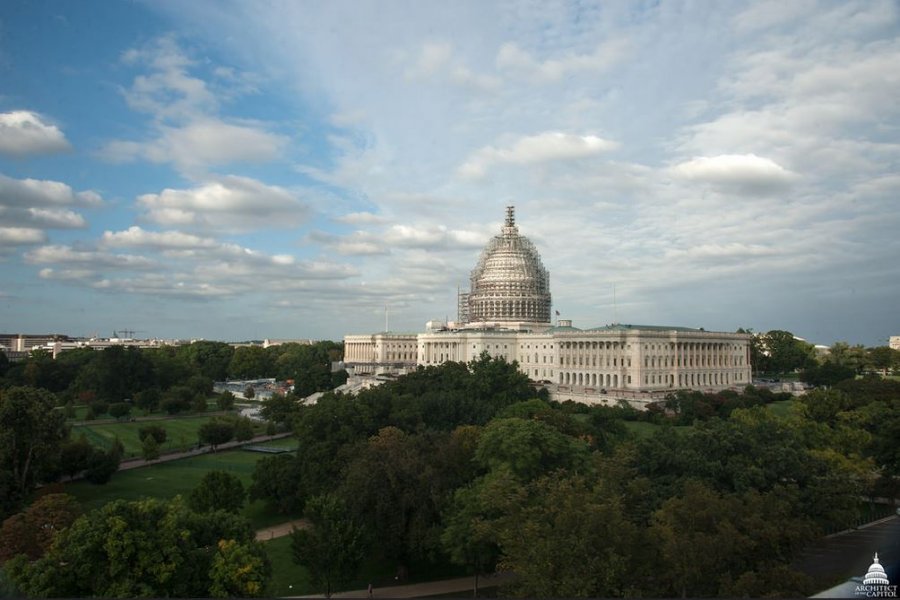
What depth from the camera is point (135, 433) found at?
7300 centimetres

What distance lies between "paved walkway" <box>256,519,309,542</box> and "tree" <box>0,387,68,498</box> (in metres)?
13.5

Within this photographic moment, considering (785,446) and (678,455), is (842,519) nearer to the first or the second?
(785,446)

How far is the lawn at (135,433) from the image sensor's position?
64062 mm

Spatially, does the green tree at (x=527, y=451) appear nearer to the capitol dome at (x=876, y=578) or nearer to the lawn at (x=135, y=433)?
the capitol dome at (x=876, y=578)

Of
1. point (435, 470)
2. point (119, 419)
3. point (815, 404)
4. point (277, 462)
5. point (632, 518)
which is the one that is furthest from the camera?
point (119, 419)

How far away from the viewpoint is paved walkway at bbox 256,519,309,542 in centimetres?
3791

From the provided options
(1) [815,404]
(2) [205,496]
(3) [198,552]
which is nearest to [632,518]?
(3) [198,552]

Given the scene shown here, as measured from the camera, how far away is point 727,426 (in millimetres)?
33594

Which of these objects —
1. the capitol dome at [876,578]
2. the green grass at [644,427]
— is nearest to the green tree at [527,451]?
the capitol dome at [876,578]

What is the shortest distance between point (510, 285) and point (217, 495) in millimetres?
102146

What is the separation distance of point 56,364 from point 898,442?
110 m

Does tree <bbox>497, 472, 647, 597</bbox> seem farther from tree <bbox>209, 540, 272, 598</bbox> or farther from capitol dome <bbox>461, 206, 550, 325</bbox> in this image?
capitol dome <bbox>461, 206, 550, 325</bbox>

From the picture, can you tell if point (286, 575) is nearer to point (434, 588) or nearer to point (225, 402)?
point (434, 588)

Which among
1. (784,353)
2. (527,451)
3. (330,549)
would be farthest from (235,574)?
(784,353)
